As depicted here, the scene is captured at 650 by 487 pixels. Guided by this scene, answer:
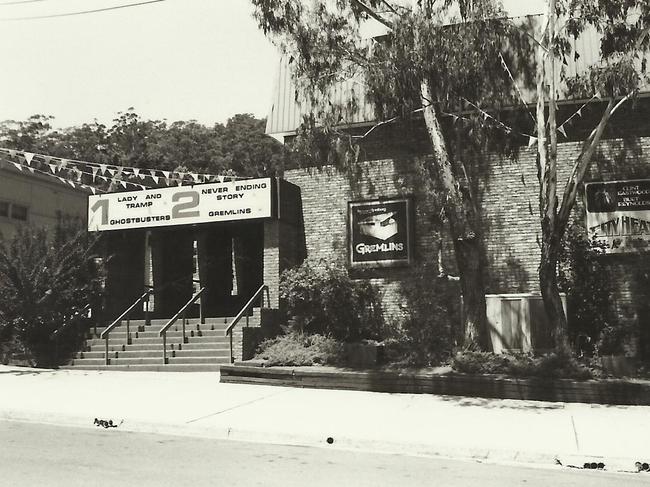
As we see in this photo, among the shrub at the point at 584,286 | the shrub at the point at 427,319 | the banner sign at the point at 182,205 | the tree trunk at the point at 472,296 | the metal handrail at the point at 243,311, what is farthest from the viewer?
the banner sign at the point at 182,205

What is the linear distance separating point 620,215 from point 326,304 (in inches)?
288

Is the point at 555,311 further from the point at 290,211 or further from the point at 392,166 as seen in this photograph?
the point at 290,211

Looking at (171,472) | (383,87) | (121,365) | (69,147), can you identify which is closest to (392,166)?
(383,87)

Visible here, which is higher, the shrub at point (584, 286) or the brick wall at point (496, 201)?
the brick wall at point (496, 201)

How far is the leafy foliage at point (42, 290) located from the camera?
17.1m

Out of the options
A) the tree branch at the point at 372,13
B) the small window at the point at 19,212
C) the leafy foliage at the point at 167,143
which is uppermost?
the leafy foliage at the point at 167,143

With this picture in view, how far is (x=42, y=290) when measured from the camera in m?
17.3

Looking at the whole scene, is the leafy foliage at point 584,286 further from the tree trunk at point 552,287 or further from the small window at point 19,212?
the small window at point 19,212

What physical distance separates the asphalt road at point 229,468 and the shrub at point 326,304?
7.67 meters

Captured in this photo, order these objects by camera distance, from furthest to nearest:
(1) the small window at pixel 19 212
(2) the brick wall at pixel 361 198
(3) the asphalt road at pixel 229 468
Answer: (1) the small window at pixel 19 212 < (2) the brick wall at pixel 361 198 < (3) the asphalt road at pixel 229 468

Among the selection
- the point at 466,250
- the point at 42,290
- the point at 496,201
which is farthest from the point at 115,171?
the point at 466,250

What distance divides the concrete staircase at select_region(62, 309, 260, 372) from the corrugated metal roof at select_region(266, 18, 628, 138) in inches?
224

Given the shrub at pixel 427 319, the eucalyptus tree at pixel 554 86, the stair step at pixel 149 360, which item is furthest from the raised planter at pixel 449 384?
the stair step at pixel 149 360

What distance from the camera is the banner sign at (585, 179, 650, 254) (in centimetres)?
1557
